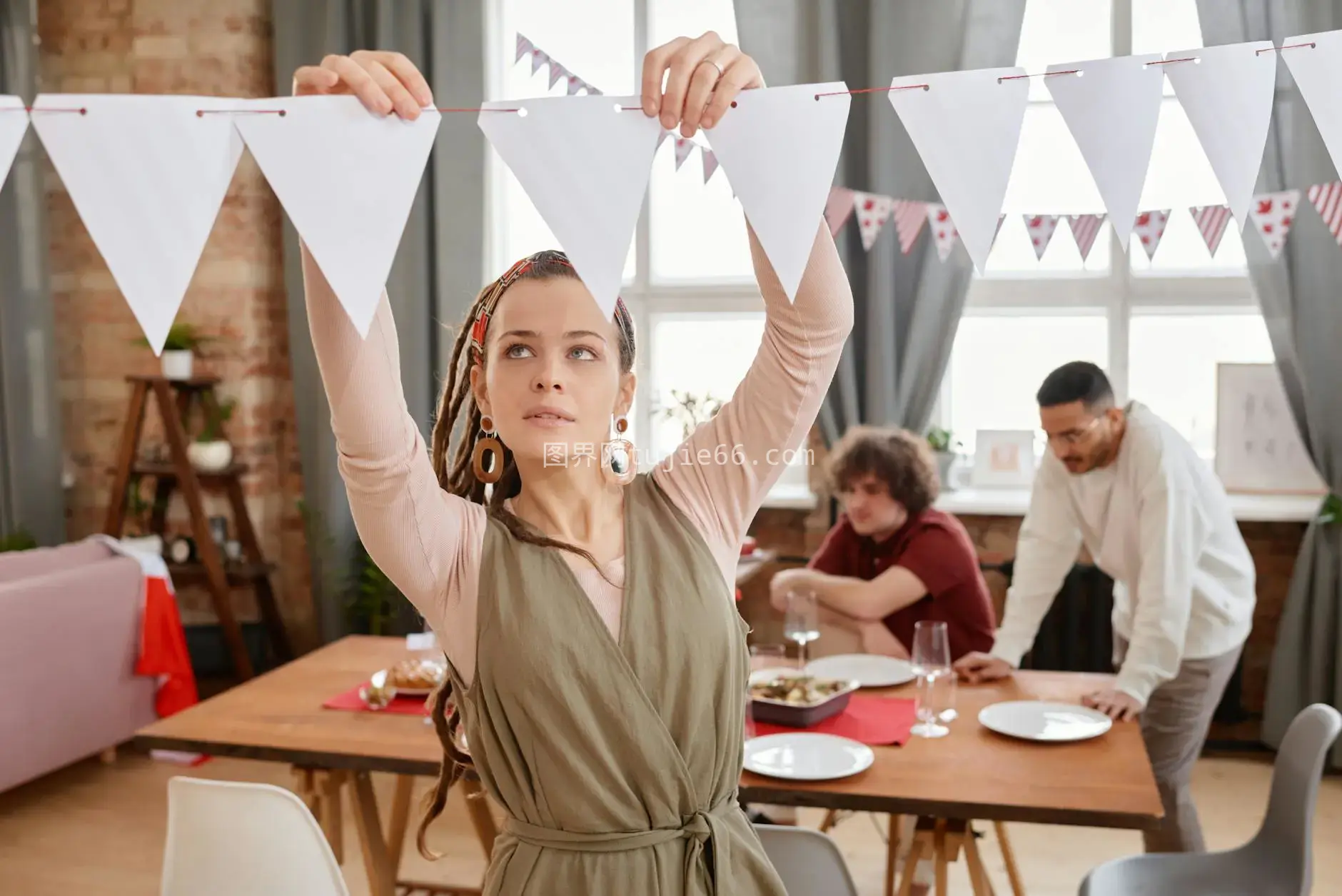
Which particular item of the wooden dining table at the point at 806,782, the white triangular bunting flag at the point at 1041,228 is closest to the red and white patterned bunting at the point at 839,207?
the white triangular bunting flag at the point at 1041,228

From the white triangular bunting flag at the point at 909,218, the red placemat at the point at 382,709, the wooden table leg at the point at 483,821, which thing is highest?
the white triangular bunting flag at the point at 909,218

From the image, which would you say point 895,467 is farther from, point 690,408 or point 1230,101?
point 1230,101

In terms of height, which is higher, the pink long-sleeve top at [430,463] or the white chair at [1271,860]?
the pink long-sleeve top at [430,463]

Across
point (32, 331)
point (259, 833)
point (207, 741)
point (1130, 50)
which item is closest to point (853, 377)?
point (1130, 50)

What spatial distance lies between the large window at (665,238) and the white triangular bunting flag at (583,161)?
369cm

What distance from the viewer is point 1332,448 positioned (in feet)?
13.0

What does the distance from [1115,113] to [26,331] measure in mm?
4854

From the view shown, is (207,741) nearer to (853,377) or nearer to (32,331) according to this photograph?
(853,377)

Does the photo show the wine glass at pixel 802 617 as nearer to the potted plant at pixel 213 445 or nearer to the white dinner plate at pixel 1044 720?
the white dinner plate at pixel 1044 720

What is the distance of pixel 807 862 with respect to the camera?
1.93 meters

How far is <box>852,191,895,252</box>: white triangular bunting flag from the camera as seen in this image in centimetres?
427

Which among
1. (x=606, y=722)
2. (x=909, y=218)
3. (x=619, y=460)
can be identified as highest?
(x=909, y=218)

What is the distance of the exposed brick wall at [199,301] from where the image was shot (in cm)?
471

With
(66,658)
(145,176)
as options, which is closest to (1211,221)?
(145,176)
